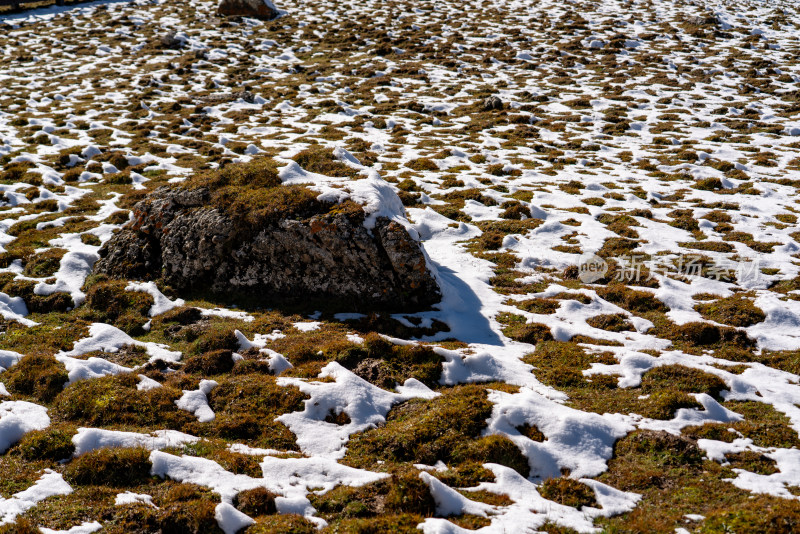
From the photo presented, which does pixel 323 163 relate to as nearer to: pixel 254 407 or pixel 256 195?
pixel 256 195

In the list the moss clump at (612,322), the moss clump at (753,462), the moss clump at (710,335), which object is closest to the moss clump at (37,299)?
the moss clump at (612,322)

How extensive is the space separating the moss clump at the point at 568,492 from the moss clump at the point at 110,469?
5846mm

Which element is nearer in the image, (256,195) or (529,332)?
(529,332)

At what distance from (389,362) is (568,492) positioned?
4.59 meters

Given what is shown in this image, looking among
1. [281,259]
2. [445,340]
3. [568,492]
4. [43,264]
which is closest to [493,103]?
[281,259]

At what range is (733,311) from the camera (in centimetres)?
1245

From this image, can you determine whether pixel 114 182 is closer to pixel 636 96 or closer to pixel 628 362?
pixel 628 362

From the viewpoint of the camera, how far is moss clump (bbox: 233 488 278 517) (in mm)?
6594

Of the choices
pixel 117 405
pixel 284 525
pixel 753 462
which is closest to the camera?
pixel 284 525

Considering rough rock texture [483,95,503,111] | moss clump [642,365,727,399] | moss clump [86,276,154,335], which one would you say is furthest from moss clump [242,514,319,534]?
rough rock texture [483,95,503,111]

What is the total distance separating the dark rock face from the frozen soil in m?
0.67

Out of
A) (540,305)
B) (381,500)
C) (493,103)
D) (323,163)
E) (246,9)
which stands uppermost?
(246,9)

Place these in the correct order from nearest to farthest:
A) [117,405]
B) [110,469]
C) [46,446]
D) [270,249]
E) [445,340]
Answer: [110,469] → [46,446] → [117,405] → [445,340] → [270,249]

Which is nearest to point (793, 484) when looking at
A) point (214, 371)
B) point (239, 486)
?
point (239, 486)
